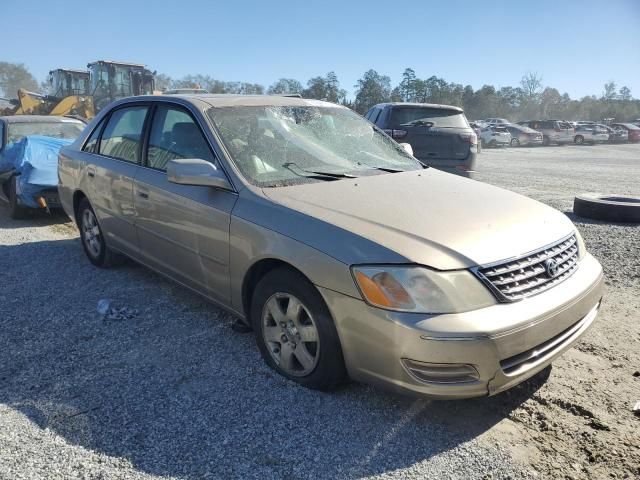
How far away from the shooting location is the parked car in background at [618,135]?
3781 centimetres

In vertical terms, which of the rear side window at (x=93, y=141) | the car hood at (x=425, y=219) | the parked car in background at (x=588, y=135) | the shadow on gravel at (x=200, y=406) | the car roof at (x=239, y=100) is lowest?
the shadow on gravel at (x=200, y=406)

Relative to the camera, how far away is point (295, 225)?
2795 millimetres

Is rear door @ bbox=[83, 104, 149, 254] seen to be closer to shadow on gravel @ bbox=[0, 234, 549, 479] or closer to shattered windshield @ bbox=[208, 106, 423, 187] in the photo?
shadow on gravel @ bbox=[0, 234, 549, 479]

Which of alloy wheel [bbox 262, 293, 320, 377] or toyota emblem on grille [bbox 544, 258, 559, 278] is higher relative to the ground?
toyota emblem on grille [bbox 544, 258, 559, 278]

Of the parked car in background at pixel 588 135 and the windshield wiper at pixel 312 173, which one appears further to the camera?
the parked car in background at pixel 588 135

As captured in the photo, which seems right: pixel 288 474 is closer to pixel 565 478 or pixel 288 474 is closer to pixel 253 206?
pixel 565 478

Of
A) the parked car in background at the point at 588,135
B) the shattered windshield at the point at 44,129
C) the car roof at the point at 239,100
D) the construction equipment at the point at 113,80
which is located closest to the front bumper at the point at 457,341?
the car roof at the point at 239,100

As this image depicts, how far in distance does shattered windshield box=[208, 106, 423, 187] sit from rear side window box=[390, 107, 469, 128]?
501cm

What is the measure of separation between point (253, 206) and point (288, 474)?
150 cm

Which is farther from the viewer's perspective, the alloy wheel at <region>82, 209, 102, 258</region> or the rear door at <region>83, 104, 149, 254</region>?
the alloy wheel at <region>82, 209, 102, 258</region>

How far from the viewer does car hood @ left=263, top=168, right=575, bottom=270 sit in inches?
98.4

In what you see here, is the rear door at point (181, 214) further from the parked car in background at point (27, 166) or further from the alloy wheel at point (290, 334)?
the parked car in background at point (27, 166)

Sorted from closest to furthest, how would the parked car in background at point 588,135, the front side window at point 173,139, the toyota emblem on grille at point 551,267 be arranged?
the toyota emblem on grille at point 551,267, the front side window at point 173,139, the parked car in background at point 588,135

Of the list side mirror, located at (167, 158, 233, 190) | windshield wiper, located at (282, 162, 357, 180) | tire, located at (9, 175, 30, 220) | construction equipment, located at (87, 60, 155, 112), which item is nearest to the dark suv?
windshield wiper, located at (282, 162, 357, 180)
